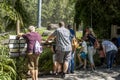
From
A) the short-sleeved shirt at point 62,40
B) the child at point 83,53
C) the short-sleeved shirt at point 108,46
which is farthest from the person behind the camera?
the short-sleeved shirt at point 108,46

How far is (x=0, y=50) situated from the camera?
11383mm

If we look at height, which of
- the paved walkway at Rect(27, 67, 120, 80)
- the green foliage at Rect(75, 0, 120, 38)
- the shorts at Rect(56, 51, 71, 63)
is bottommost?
the paved walkway at Rect(27, 67, 120, 80)

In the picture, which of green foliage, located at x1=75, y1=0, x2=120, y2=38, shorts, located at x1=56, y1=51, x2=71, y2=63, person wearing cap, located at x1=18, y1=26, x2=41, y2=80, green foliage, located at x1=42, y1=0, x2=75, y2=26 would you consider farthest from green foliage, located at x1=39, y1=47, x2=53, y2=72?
green foliage, located at x1=42, y1=0, x2=75, y2=26

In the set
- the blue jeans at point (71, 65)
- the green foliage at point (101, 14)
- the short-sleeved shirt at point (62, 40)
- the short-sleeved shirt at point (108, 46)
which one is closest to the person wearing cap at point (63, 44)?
the short-sleeved shirt at point (62, 40)

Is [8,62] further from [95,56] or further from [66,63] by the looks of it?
[95,56]

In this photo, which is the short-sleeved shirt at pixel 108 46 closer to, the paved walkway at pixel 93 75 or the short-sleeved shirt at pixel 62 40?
the paved walkway at pixel 93 75

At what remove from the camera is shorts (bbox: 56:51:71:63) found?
11.8 meters

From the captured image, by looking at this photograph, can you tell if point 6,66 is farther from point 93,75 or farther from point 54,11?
point 54,11

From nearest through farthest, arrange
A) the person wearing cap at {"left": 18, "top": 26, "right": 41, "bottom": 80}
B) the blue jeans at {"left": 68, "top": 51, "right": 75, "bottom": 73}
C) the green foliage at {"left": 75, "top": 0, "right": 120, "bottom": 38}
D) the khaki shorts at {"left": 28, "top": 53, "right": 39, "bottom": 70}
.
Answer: the person wearing cap at {"left": 18, "top": 26, "right": 41, "bottom": 80} < the khaki shorts at {"left": 28, "top": 53, "right": 39, "bottom": 70} < the blue jeans at {"left": 68, "top": 51, "right": 75, "bottom": 73} < the green foliage at {"left": 75, "top": 0, "right": 120, "bottom": 38}

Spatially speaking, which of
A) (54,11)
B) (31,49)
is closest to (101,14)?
(31,49)

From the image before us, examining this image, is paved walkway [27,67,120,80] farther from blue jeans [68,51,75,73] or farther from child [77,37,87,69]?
child [77,37,87,69]

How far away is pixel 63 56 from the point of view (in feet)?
39.1

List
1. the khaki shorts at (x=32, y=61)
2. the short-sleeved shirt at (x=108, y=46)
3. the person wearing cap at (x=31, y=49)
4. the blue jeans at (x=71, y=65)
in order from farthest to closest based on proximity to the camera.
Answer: the short-sleeved shirt at (x=108, y=46)
the blue jeans at (x=71, y=65)
the khaki shorts at (x=32, y=61)
the person wearing cap at (x=31, y=49)

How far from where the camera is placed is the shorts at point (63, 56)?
11.8 m
